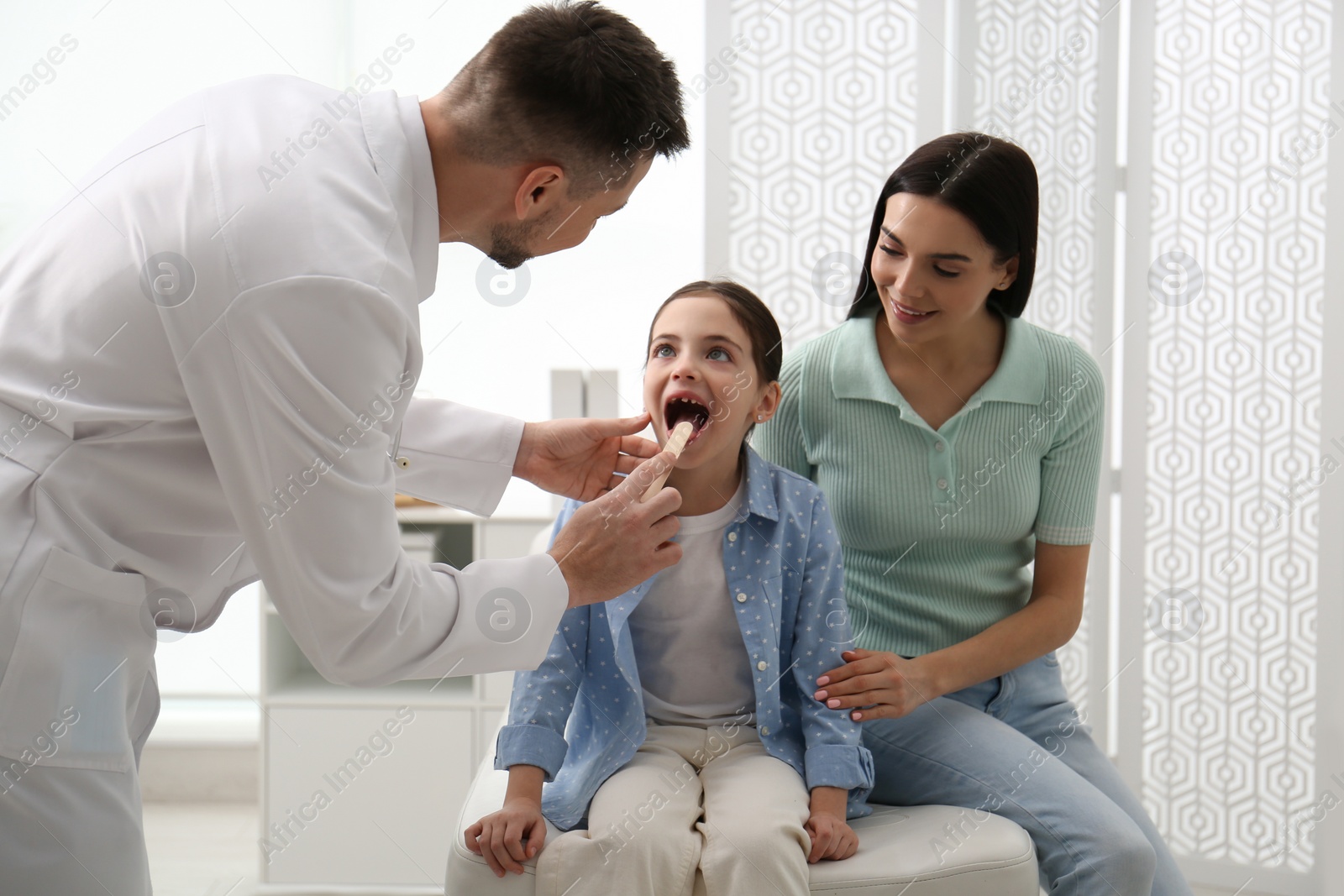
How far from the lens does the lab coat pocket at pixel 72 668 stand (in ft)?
2.97

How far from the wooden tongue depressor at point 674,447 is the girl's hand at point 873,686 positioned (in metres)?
0.33

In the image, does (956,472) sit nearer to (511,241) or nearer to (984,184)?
(984,184)

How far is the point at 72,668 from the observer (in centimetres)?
93

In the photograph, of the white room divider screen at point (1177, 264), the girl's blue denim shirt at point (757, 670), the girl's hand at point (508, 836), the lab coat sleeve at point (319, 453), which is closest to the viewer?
the lab coat sleeve at point (319, 453)

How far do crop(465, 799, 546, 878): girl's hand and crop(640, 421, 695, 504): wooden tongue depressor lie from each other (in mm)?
375

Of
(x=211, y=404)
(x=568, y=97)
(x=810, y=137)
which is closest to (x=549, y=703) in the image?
(x=211, y=404)

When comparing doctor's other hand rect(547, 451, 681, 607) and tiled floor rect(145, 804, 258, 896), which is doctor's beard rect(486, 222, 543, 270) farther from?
tiled floor rect(145, 804, 258, 896)

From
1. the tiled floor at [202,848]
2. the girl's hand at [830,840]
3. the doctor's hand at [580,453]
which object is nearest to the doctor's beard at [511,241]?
the doctor's hand at [580,453]

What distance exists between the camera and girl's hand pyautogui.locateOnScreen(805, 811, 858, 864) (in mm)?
1157

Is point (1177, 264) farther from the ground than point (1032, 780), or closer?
farther from the ground

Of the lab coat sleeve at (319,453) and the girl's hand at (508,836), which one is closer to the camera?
the lab coat sleeve at (319,453)

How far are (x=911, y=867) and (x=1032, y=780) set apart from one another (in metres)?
0.23

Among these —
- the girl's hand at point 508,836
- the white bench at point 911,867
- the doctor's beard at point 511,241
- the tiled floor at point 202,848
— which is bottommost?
the tiled floor at point 202,848

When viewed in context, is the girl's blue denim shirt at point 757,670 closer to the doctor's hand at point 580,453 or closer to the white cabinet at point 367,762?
the doctor's hand at point 580,453
